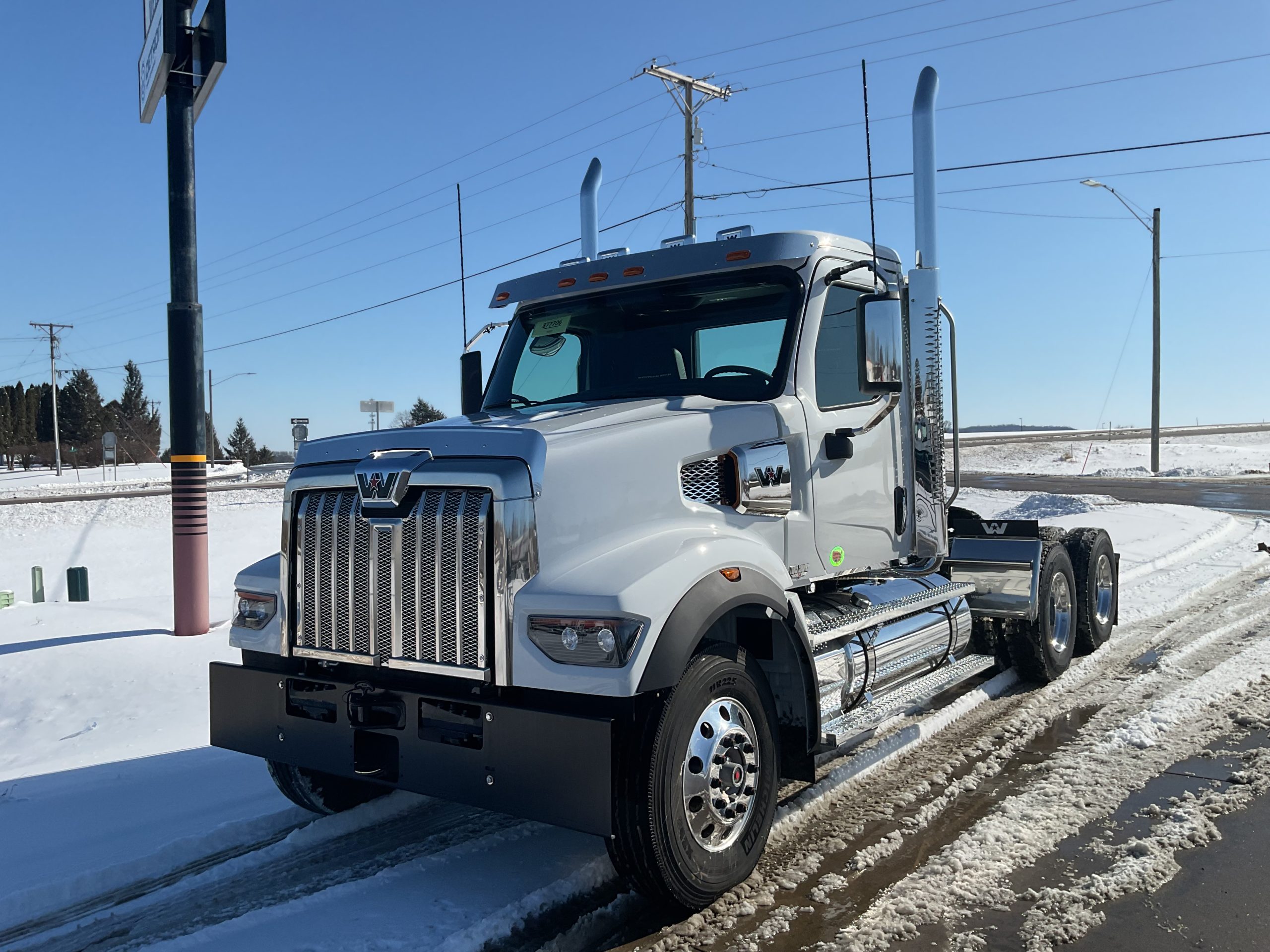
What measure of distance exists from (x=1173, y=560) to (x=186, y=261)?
12.4 meters

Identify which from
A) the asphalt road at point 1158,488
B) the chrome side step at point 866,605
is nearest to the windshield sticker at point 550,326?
the chrome side step at point 866,605

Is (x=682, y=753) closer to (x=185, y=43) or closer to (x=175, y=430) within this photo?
(x=175, y=430)

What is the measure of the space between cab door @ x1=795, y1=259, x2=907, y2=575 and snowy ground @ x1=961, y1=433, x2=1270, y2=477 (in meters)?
35.9

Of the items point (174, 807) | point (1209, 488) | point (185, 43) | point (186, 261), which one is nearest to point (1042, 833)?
point (174, 807)

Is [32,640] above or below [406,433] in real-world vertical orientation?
below

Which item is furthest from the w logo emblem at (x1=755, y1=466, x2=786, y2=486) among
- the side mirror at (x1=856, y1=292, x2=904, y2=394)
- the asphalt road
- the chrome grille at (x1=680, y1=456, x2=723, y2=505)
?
the asphalt road

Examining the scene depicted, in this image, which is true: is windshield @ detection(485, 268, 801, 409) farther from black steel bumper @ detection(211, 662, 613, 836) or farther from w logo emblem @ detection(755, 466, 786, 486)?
black steel bumper @ detection(211, 662, 613, 836)

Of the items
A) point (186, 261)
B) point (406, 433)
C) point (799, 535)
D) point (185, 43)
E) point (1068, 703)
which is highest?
point (185, 43)

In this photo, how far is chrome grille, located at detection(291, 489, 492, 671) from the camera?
3.39 m

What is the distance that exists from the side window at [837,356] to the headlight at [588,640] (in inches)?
74.2

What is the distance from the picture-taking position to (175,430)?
8.36 meters

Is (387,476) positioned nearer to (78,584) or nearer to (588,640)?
(588,640)

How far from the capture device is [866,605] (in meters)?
4.89

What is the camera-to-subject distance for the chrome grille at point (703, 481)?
12.7 ft
